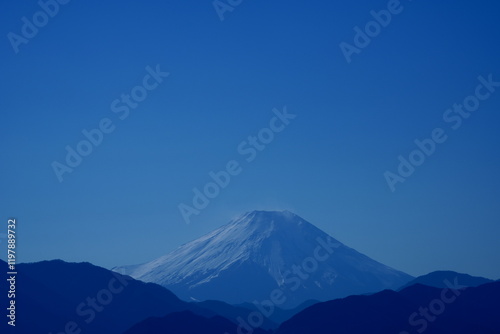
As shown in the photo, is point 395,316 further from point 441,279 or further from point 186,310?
point 441,279

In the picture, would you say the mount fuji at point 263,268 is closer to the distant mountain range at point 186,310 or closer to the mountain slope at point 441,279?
the mountain slope at point 441,279

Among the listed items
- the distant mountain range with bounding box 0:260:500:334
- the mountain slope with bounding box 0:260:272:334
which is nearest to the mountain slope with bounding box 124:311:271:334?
Result: the distant mountain range with bounding box 0:260:500:334

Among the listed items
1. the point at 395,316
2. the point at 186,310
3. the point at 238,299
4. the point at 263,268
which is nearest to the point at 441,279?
the point at 263,268

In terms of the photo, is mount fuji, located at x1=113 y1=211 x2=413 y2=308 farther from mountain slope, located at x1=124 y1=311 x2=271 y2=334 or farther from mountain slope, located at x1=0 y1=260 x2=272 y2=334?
mountain slope, located at x1=124 y1=311 x2=271 y2=334

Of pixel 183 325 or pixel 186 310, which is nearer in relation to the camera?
pixel 183 325

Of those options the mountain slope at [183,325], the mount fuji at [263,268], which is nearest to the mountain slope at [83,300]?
the mountain slope at [183,325]

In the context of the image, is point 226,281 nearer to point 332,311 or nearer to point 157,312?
point 157,312

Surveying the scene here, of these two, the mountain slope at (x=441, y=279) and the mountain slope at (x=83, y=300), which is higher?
the mountain slope at (x=83, y=300)

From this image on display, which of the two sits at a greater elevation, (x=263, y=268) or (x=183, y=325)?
(x=183, y=325)
